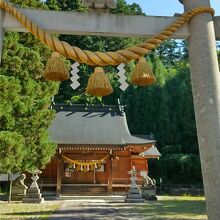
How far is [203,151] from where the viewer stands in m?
3.23

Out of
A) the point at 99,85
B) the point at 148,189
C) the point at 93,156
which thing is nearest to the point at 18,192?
the point at 93,156

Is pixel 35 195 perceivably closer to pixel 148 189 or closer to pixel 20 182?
pixel 20 182

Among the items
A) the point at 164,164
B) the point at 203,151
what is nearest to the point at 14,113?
the point at 203,151

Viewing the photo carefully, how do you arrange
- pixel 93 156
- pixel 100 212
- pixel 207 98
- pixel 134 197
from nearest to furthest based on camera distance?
1. pixel 207 98
2. pixel 100 212
3. pixel 134 197
4. pixel 93 156

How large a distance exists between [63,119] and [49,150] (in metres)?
11.4

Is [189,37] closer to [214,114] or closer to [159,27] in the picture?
[159,27]

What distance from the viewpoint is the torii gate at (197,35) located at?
319 cm

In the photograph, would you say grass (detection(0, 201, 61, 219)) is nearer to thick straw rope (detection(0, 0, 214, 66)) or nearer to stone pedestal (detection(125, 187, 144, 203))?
stone pedestal (detection(125, 187, 144, 203))

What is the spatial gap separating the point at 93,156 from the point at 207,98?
17124 millimetres

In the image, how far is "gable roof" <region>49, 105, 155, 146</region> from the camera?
19516mm

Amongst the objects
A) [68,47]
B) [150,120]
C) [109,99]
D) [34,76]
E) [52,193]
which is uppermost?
[109,99]

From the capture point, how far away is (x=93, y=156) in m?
20.1

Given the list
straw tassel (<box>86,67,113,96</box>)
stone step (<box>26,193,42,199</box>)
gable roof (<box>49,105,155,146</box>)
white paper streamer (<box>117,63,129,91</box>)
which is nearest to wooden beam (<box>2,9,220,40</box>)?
white paper streamer (<box>117,63,129,91</box>)

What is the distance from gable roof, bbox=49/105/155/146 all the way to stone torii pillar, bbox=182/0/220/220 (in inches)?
611
